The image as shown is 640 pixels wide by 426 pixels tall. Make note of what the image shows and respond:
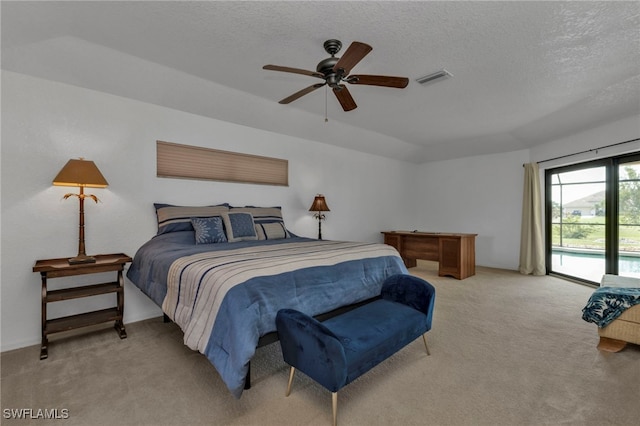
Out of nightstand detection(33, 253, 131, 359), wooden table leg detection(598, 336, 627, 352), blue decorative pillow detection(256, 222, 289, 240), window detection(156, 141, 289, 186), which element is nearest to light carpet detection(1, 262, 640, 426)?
wooden table leg detection(598, 336, 627, 352)

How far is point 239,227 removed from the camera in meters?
3.41

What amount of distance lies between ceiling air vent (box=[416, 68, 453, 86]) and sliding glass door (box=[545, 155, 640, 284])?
124 inches

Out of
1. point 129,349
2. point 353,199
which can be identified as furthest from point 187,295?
point 353,199

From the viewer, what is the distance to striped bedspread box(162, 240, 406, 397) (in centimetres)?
165

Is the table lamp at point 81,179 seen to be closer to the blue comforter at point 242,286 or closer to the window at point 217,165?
the blue comforter at point 242,286

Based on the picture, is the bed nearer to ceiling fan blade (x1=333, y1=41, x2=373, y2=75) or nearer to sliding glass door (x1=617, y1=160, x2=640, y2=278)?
ceiling fan blade (x1=333, y1=41, x2=373, y2=75)

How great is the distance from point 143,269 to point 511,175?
649 centimetres

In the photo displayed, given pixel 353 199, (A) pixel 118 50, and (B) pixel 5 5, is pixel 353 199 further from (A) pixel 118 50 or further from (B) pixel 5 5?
(B) pixel 5 5

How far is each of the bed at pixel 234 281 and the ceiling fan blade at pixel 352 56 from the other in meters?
1.47

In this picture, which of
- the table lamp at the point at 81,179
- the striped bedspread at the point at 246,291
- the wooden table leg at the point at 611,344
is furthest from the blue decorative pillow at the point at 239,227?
the wooden table leg at the point at 611,344

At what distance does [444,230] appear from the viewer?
685cm

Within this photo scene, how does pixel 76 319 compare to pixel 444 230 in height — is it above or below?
below

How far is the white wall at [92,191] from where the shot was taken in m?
2.61

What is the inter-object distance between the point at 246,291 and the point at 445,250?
14.6ft
